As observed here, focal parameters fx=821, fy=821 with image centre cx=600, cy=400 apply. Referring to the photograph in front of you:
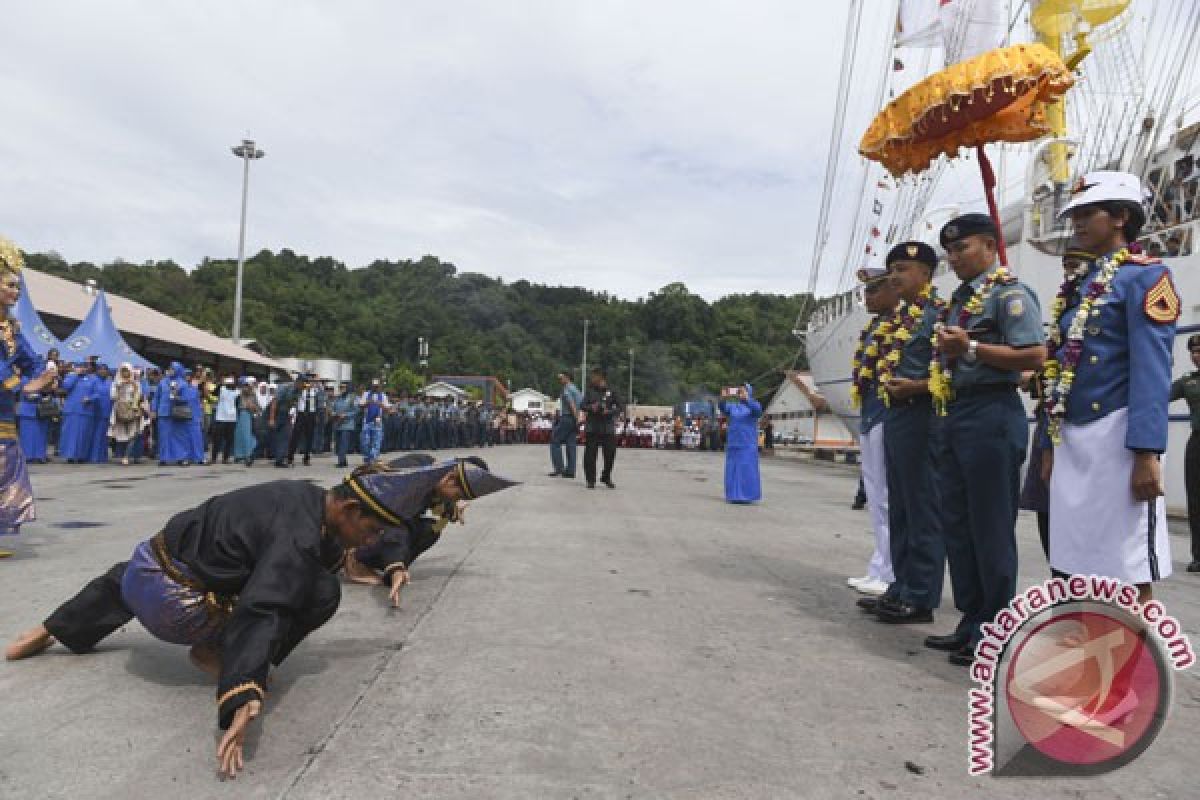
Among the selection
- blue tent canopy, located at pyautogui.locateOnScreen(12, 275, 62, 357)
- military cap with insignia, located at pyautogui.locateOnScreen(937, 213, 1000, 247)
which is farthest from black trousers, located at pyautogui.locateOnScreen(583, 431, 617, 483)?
blue tent canopy, located at pyautogui.locateOnScreen(12, 275, 62, 357)

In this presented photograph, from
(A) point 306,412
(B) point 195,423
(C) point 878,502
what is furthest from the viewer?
(A) point 306,412

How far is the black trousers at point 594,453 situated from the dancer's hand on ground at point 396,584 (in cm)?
773

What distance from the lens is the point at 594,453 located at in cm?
1226

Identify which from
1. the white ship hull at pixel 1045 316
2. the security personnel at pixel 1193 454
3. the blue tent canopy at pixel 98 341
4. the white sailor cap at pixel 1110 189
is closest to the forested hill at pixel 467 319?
the white ship hull at pixel 1045 316

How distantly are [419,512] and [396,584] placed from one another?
88cm

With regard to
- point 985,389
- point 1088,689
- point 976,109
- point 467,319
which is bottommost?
point 1088,689

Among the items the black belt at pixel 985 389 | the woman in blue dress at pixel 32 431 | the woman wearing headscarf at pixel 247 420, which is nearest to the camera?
the black belt at pixel 985 389

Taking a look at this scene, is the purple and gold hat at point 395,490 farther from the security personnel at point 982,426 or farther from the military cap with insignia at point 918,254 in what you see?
the military cap with insignia at point 918,254

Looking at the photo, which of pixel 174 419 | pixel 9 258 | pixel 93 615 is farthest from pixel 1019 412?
pixel 174 419

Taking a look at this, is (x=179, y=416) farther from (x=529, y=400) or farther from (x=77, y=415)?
(x=529, y=400)

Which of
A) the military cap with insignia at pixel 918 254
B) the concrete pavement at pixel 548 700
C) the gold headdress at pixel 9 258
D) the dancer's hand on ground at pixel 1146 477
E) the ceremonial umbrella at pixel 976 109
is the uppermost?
the ceremonial umbrella at pixel 976 109

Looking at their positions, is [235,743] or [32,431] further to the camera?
[32,431]

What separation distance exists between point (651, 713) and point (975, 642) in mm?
1652

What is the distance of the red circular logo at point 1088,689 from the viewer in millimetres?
2451
